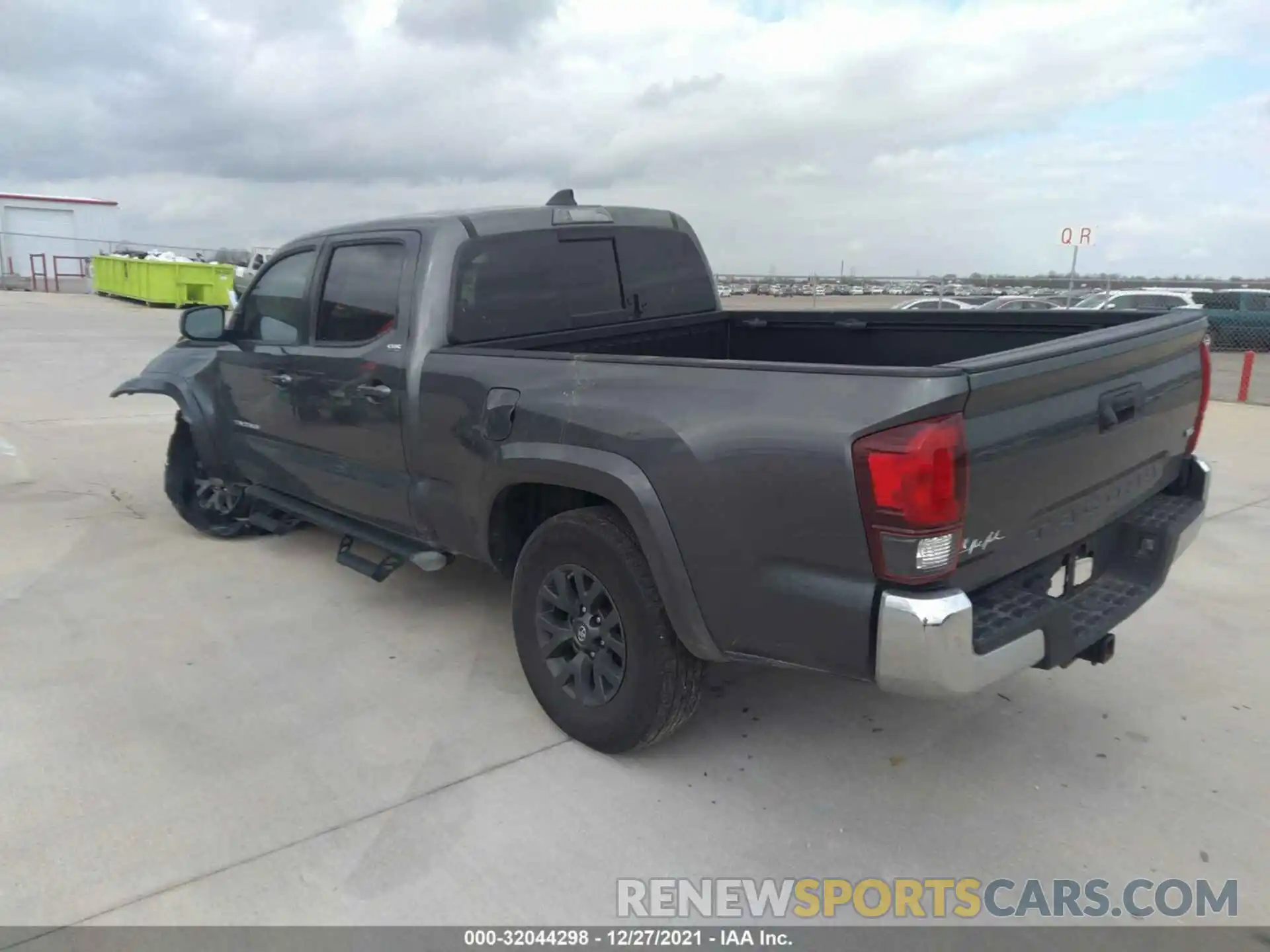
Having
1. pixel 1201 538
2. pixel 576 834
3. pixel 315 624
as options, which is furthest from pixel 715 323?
pixel 1201 538

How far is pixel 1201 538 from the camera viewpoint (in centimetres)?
603

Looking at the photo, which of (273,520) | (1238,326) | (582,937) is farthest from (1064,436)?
(1238,326)

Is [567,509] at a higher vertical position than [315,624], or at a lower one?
higher

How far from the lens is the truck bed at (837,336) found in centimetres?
404

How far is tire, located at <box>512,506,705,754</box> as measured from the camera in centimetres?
308

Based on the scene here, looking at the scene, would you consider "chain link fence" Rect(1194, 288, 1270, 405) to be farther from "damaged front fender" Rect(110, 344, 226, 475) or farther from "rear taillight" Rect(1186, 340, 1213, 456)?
"damaged front fender" Rect(110, 344, 226, 475)

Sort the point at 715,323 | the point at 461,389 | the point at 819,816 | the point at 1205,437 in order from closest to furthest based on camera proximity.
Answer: the point at 819,816 → the point at 461,389 → the point at 715,323 → the point at 1205,437

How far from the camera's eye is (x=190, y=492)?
6.00 m

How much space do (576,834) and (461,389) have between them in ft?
5.57

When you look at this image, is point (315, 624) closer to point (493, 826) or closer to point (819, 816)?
point (493, 826)

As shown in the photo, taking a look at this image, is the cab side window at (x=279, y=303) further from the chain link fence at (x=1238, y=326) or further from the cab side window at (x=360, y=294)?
the chain link fence at (x=1238, y=326)

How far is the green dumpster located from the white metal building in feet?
28.1

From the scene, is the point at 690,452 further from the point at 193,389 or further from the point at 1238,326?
the point at 1238,326

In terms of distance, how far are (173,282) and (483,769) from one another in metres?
28.2
